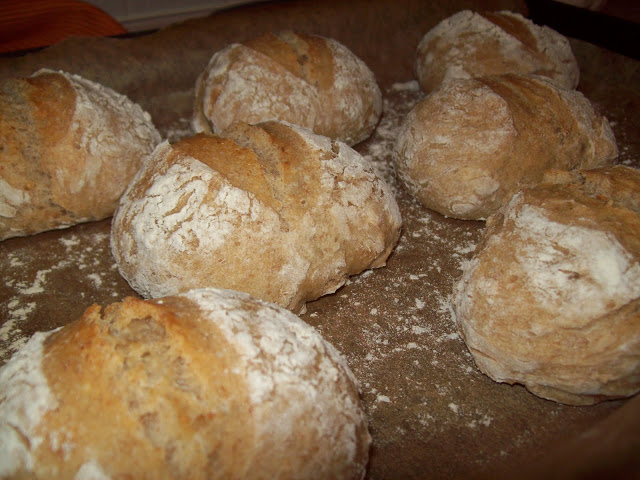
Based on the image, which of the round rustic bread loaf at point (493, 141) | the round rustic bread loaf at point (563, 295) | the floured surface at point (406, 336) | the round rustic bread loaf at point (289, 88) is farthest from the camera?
the round rustic bread loaf at point (289, 88)

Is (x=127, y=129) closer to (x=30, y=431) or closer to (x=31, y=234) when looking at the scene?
(x=31, y=234)

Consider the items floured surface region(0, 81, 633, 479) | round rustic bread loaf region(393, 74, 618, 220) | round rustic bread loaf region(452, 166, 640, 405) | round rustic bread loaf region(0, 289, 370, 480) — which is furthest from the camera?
round rustic bread loaf region(393, 74, 618, 220)

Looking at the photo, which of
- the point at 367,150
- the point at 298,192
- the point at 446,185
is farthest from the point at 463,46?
the point at 298,192

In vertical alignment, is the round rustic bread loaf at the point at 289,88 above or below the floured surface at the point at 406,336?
above

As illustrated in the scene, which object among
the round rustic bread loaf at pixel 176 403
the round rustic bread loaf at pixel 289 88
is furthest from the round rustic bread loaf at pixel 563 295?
the round rustic bread loaf at pixel 289 88

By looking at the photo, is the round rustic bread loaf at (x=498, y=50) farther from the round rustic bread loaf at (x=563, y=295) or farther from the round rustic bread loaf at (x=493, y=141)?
the round rustic bread loaf at (x=563, y=295)

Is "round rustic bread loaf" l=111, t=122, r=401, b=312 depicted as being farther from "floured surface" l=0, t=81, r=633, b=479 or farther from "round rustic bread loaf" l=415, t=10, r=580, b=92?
"round rustic bread loaf" l=415, t=10, r=580, b=92

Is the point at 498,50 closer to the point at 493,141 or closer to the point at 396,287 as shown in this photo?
the point at 493,141

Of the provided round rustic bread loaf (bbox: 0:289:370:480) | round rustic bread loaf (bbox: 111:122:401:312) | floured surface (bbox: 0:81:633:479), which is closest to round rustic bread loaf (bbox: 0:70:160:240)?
floured surface (bbox: 0:81:633:479)
